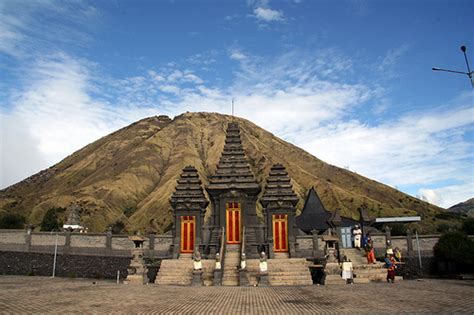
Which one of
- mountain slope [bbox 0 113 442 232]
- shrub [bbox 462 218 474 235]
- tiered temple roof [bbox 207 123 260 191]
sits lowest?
shrub [bbox 462 218 474 235]

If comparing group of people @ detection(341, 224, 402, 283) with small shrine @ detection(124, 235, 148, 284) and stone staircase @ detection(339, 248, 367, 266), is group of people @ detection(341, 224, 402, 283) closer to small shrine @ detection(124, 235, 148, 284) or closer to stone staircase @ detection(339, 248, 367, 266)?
stone staircase @ detection(339, 248, 367, 266)

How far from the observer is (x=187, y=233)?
30891 millimetres

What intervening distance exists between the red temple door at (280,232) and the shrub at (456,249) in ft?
36.2

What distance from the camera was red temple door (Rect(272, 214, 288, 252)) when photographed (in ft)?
98.7

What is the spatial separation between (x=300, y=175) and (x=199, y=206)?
9164 centimetres

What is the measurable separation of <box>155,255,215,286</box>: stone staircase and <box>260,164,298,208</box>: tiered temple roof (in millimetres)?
7676

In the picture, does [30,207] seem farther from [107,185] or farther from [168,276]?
[168,276]

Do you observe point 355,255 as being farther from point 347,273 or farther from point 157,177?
point 157,177

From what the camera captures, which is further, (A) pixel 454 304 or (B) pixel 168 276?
(B) pixel 168 276

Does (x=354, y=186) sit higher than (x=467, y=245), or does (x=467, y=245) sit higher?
(x=354, y=186)

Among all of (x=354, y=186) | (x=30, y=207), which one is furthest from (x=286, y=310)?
(x=354, y=186)

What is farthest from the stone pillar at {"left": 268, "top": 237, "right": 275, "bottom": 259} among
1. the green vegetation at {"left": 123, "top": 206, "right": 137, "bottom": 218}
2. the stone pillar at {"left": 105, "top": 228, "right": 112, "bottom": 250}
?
the green vegetation at {"left": 123, "top": 206, "right": 137, "bottom": 218}

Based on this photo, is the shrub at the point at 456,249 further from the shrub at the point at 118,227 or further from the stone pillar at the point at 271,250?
the shrub at the point at 118,227

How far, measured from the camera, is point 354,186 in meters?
126
